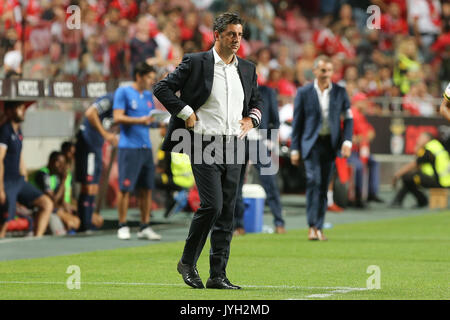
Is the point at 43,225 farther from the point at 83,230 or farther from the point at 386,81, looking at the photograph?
the point at 386,81

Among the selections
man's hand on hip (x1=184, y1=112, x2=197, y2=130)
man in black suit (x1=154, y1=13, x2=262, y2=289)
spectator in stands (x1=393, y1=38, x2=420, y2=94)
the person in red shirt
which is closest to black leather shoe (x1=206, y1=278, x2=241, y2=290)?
man in black suit (x1=154, y1=13, x2=262, y2=289)

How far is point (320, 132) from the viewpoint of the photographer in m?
14.6

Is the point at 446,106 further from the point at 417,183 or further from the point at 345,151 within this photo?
the point at 417,183

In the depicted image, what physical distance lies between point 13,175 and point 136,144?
175 centimetres

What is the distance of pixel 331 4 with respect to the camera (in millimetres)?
32344

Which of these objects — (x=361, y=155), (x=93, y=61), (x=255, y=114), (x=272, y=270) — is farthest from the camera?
(x=361, y=155)

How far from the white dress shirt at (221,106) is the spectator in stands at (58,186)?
715 centimetres

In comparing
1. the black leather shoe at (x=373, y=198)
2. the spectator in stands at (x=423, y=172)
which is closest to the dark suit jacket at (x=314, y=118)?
the spectator in stands at (x=423, y=172)

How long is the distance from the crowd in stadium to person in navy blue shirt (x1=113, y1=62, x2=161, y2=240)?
4.63 feet

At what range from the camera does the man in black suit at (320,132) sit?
14602 mm

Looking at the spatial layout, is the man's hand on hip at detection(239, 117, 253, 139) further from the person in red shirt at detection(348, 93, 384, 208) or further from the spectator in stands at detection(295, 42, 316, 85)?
the spectator in stands at detection(295, 42, 316, 85)

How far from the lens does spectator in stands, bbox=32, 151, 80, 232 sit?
16016 millimetres

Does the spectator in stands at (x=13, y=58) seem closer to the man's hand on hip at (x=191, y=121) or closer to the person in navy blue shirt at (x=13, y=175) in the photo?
the person in navy blue shirt at (x=13, y=175)

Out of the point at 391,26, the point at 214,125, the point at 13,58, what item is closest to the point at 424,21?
the point at 391,26
